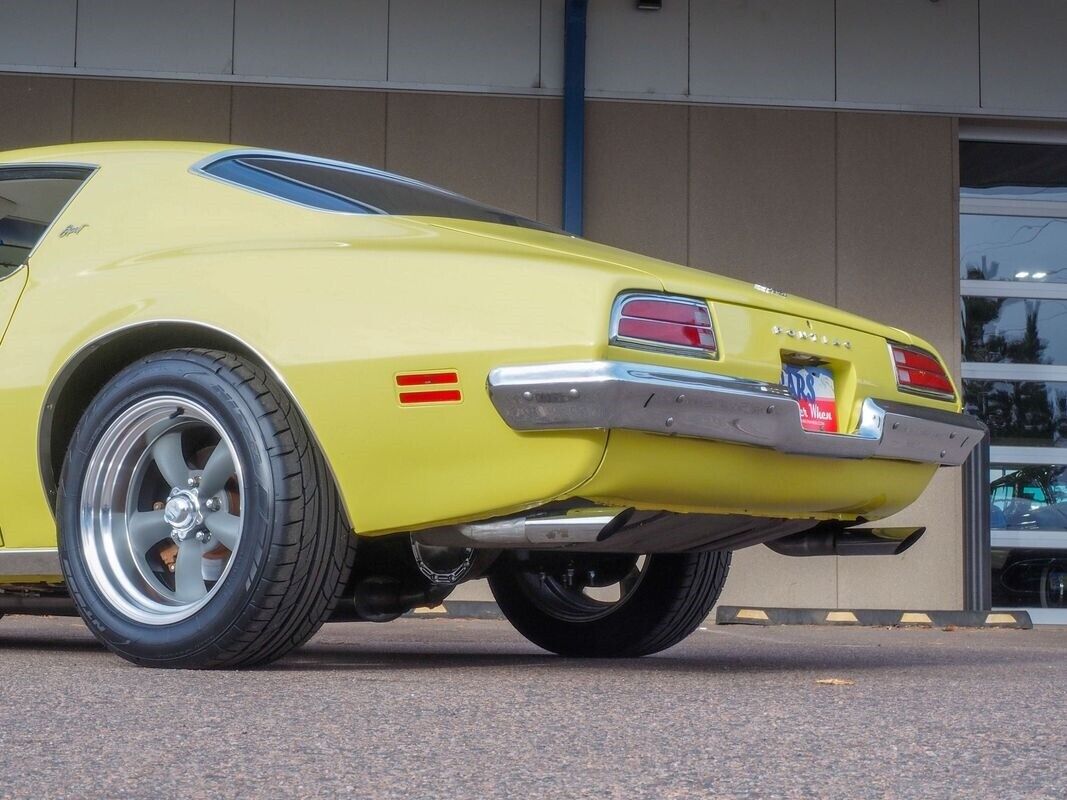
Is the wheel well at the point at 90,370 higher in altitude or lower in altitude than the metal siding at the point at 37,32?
lower

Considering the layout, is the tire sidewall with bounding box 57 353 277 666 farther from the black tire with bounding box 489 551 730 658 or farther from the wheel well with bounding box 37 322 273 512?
the black tire with bounding box 489 551 730 658

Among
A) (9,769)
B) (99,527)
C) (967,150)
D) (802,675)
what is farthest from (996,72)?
(9,769)

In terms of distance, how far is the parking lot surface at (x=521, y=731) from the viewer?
179 centimetres

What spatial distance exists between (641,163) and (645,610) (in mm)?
6477

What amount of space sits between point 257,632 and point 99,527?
532 millimetres

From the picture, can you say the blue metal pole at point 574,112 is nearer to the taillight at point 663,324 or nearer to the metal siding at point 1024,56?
the metal siding at point 1024,56

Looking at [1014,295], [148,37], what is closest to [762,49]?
[1014,295]

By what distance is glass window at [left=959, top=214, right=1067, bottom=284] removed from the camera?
34.1ft

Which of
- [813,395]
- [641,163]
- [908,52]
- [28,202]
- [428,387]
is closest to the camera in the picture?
[428,387]

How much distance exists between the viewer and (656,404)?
276 cm

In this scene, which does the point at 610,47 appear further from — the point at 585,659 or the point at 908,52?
Answer: the point at 585,659

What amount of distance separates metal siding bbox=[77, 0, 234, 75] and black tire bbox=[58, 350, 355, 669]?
7.56m

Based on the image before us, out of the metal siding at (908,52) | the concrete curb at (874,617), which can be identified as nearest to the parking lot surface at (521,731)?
the concrete curb at (874,617)

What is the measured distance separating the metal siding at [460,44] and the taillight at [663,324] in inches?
297
